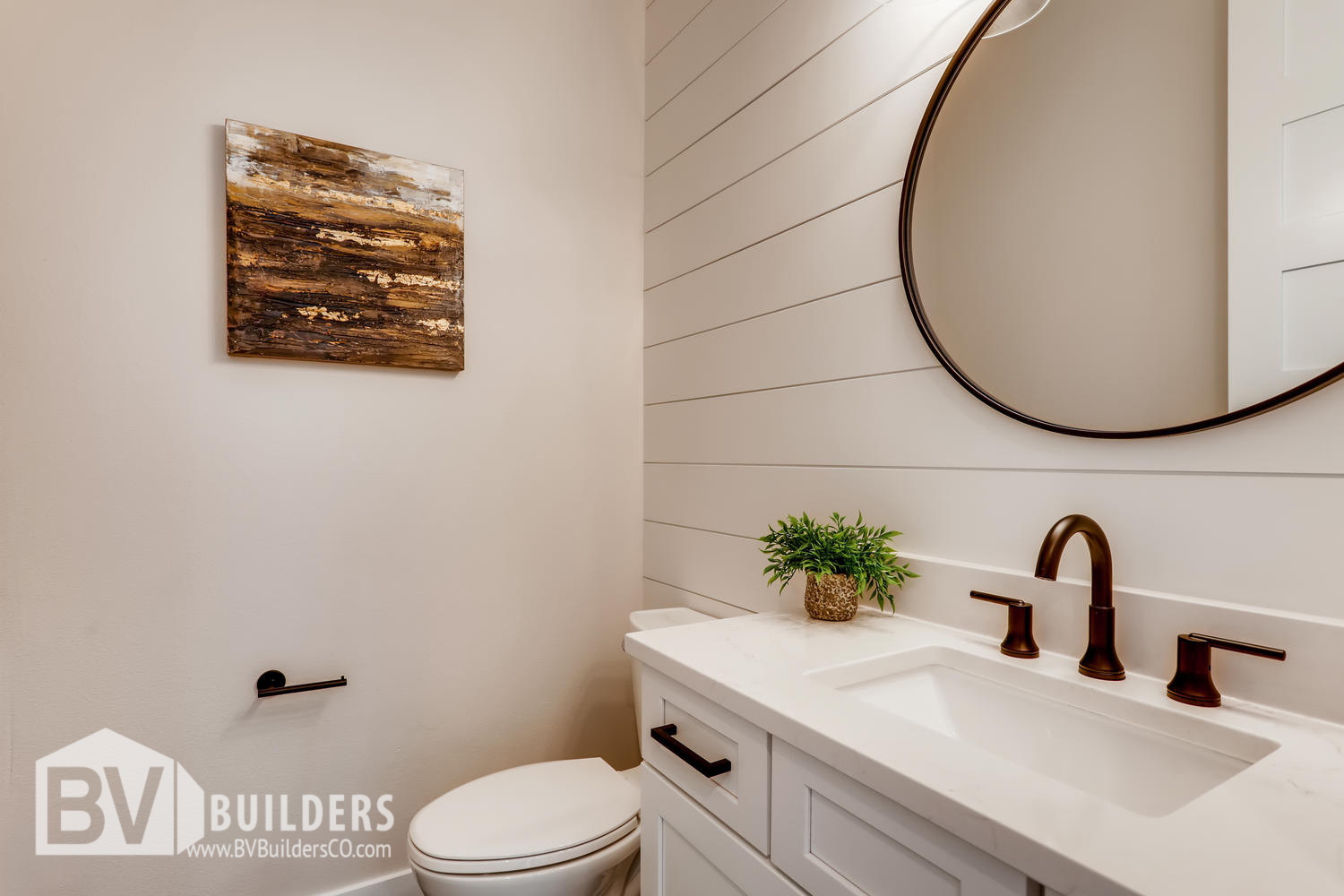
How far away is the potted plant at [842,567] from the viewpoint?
3.65 feet

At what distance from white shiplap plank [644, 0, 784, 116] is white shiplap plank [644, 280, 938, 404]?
721 millimetres

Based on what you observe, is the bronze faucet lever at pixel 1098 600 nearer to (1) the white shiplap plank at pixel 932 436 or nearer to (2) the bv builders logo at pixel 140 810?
(1) the white shiplap plank at pixel 932 436

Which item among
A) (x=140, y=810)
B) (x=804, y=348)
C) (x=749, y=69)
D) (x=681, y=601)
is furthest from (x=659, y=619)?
(x=749, y=69)

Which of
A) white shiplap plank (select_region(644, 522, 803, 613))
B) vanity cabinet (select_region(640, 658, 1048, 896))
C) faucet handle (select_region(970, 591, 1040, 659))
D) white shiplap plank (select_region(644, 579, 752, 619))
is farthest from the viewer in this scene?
white shiplap plank (select_region(644, 579, 752, 619))

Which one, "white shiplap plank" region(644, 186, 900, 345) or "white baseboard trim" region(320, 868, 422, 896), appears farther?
"white baseboard trim" region(320, 868, 422, 896)

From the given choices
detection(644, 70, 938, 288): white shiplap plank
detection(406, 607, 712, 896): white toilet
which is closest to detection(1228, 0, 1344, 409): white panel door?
detection(644, 70, 938, 288): white shiplap plank

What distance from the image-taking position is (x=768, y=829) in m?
0.75

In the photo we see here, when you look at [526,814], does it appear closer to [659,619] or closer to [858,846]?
[659,619]

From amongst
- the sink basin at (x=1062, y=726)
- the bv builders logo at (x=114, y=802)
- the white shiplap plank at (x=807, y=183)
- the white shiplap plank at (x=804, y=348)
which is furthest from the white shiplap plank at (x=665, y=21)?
the bv builders logo at (x=114, y=802)

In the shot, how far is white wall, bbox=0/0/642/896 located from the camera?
1278mm

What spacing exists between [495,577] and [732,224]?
1.09m

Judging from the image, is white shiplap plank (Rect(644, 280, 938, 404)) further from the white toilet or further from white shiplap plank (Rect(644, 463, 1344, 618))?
the white toilet

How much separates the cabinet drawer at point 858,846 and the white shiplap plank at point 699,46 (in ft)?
5.18

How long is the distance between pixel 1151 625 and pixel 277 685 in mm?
1644
